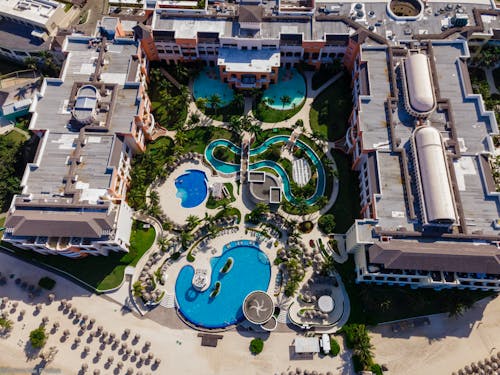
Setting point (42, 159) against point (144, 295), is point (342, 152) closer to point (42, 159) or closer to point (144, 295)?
point (144, 295)

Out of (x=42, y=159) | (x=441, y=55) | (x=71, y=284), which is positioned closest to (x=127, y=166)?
(x=42, y=159)

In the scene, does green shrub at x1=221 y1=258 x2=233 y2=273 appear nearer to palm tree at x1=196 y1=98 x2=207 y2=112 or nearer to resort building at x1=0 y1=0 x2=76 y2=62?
palm tree at x1=196 y1=98 x2=207 y2=112

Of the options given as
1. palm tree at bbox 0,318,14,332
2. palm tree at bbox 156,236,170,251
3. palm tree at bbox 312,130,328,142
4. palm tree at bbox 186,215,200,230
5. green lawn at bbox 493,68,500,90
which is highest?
green lawn at bbox 493,68,500,90

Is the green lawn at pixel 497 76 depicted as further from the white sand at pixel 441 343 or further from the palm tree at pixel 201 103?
the palm tree at pixel 201 103

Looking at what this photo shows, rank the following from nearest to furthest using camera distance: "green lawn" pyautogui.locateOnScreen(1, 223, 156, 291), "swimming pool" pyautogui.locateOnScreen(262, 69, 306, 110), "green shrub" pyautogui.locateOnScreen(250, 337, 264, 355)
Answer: "green shrub" pyautogui.locateOnScreen(250, 337, 264, 355) < "green lawn" pyautogui.locateOnScreen(1, 223, 156, 291) < "swimming pool" pyautogui.locateOnScreen(262, 69, 306, 110)

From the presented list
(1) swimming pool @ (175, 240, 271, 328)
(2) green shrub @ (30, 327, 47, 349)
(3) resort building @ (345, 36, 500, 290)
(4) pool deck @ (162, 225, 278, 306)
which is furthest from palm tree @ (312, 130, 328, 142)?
(2) green shrub @ (30, 327, 47, 349)
